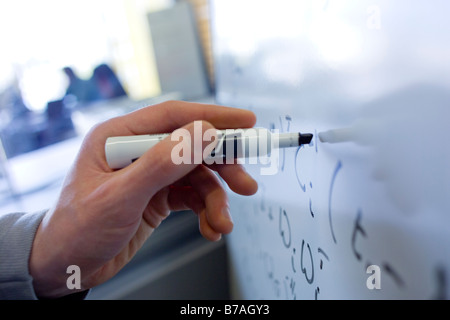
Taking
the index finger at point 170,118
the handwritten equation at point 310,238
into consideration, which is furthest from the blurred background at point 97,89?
the index finger at point 170,118

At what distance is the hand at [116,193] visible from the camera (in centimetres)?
27

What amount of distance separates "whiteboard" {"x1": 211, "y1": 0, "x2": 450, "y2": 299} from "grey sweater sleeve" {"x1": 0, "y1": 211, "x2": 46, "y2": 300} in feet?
0.91

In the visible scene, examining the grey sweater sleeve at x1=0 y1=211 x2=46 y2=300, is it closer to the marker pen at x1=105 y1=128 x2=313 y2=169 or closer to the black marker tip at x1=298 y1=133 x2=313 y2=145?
the marker pen at x1=105 y1=128 x2=313 y2=169

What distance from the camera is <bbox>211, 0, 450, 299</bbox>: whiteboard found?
0.18m

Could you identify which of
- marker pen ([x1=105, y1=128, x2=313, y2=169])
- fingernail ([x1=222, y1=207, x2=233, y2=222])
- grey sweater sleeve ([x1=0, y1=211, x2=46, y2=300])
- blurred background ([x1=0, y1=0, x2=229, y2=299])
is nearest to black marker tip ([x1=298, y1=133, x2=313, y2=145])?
marker pen ([x1=105, y1=128, x2=313, y2=169])

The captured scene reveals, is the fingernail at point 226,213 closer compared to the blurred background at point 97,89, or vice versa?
the fingernail at point 226,213

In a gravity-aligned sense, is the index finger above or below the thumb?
above

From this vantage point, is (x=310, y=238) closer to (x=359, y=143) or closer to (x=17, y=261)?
(x=359, y=143)

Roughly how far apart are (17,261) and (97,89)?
4.74 feet

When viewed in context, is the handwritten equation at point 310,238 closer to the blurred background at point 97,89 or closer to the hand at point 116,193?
the hand at point 116,193

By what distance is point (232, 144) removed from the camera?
28cm

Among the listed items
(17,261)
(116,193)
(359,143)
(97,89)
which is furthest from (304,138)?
(97,89)

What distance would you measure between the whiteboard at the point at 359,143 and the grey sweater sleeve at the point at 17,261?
0.91 feet

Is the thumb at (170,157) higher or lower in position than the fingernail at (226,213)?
higher
